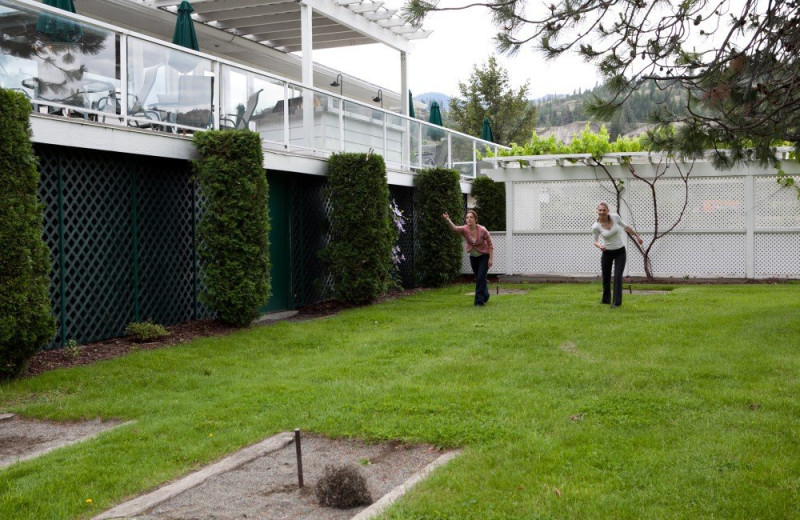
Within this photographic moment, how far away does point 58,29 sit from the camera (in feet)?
28.8

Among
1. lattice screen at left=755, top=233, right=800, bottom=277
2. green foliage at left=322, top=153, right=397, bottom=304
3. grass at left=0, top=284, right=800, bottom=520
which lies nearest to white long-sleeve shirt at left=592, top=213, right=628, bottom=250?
grass at left=0, top=284, right=800, bottom=520

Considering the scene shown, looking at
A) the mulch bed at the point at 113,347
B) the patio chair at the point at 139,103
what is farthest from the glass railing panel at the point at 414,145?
the patio chair at the point at 139,103

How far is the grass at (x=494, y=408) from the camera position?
14.3ft

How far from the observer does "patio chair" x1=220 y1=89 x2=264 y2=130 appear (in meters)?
11.7

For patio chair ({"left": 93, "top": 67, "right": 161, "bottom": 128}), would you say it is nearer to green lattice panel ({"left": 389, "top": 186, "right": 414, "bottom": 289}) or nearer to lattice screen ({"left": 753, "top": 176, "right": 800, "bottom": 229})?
green lattice panel ({"left": 389, "top": 186, "right": 414, "bottom": 289})

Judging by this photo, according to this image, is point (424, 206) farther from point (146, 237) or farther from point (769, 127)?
point (769, 127)

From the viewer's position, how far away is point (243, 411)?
644 cm

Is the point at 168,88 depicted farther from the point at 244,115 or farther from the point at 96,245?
the point at 96,245

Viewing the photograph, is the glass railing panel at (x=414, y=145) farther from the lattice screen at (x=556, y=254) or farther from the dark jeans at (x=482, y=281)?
Result: the dark jeans at (x=482, y=281)

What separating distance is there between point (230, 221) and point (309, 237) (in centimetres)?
407

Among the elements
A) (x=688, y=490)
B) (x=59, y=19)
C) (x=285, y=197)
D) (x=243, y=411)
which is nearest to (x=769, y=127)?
(x=688, y=490)

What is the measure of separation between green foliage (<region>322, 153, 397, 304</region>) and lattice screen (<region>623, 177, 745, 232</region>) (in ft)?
25.1

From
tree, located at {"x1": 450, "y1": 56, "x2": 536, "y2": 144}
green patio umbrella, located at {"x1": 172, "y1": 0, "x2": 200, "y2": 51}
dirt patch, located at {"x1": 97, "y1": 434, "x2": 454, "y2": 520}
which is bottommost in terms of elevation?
dirt patch, located at {"x1": 97, "y1": 434, "x2": 454, "y2": 520}

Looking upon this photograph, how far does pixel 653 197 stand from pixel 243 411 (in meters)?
13.9
